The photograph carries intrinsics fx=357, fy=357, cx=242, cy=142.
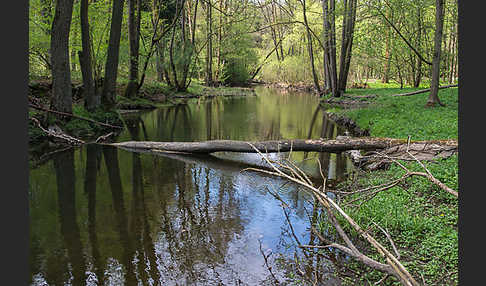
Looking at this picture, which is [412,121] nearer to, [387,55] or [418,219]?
[418,219]

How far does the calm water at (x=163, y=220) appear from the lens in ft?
13.9

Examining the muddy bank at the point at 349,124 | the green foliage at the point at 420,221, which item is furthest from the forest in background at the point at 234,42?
the green foliage at the point at 420,221

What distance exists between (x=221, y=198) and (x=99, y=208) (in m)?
2.18

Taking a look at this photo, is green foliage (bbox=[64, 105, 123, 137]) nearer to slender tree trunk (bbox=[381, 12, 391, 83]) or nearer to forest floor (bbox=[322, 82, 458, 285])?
forest floor (bbox=[322, 82, 458, 285])

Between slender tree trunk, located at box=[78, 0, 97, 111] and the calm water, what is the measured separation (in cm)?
352

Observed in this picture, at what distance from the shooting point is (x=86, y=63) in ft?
42.2

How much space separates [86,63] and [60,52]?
1782 millimetres

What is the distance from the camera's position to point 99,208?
6.17 meters

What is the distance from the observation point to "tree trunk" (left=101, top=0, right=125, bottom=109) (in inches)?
566

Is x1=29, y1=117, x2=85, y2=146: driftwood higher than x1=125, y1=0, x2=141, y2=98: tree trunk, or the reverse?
x1=125, y1=0, x2=141, y2=98: tree trunk

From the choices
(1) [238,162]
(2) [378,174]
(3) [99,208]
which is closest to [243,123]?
(1) [238,162]

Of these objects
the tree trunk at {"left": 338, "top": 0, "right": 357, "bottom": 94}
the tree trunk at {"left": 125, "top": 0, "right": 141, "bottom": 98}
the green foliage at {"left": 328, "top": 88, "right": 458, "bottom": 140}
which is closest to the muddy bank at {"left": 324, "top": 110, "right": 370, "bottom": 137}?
the green foliage at {"left": 328, "top": 88, "right": 458, "bottom": 140}

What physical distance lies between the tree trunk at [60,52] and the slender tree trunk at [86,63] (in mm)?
1371

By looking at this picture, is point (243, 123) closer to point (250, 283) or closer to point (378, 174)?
point (378, 174)
